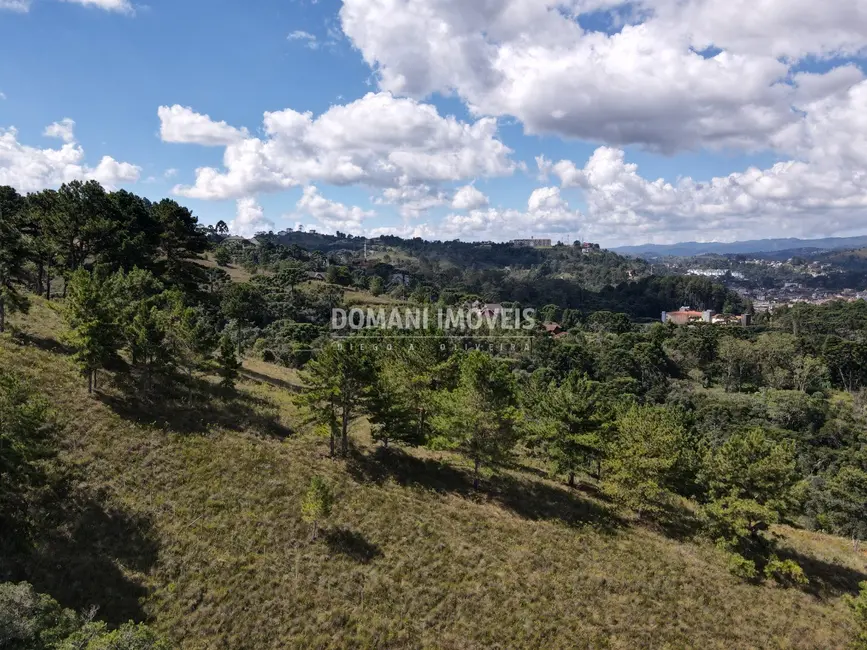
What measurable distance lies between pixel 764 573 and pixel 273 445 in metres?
32.3

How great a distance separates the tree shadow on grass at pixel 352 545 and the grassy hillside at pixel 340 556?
0.08 metres

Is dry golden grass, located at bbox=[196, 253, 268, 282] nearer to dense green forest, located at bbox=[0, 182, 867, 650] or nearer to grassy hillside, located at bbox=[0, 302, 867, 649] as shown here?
dense green forest, located at bbox=[0, 182, 867, 650]

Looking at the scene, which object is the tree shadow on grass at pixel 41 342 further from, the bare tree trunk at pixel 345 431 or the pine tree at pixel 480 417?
the pine tree at pixel 480 417

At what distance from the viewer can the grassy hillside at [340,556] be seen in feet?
65.6

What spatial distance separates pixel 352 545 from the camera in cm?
2459

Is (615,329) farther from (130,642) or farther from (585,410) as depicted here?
(130,642)

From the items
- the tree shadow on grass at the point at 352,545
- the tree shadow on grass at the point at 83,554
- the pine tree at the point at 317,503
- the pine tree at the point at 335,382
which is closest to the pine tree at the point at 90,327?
the tree shadow on grass at the point at 83,554

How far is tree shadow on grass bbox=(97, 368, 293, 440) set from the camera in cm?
2914

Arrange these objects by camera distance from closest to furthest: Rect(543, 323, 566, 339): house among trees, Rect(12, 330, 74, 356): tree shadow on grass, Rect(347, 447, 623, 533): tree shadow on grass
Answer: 1. Rect(347, 447, 623, 533): tree shadow on grass
2. Rect(12, 330, 74, 356): tree shadow on grass
3. Rect(543, 323, 566, 339): house among trees

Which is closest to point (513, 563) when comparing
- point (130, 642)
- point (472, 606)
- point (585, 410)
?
point (472, 606)

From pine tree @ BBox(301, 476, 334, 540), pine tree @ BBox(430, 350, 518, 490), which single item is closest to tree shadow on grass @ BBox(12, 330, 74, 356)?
pine tree @ BBox(301, 476, 334, 540)

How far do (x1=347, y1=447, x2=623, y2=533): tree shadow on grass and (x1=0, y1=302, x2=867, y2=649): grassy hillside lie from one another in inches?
6.5

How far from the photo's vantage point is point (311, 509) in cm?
2373

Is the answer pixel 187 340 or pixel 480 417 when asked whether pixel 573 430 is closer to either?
pixel 480 417
